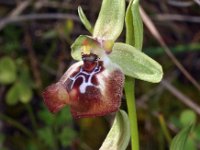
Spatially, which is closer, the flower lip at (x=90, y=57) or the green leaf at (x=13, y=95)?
the flower lip at (x=90, y=57)

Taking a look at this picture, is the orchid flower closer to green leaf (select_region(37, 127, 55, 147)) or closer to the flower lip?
the flower lip

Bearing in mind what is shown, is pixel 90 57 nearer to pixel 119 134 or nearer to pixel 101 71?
pixel 101 71

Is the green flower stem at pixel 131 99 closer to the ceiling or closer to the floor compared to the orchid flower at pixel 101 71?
closer to the floor

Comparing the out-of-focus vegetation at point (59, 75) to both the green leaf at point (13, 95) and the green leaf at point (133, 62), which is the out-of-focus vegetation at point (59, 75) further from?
the green leaf at point (133, 62)

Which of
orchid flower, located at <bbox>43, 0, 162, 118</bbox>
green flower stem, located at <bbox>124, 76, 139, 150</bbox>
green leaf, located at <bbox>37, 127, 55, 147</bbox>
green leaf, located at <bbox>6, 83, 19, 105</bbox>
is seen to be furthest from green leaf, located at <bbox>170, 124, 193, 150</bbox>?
green leaf, located at <bbox>6, 83, 19, 105</bbox>

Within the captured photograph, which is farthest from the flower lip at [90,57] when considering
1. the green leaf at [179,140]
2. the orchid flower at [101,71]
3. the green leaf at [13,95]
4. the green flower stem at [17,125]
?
the green flower stem at [17,125]

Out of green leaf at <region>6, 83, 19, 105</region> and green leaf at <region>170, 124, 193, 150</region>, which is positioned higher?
green leaf at <region>170, 124, 193, 150</region>
